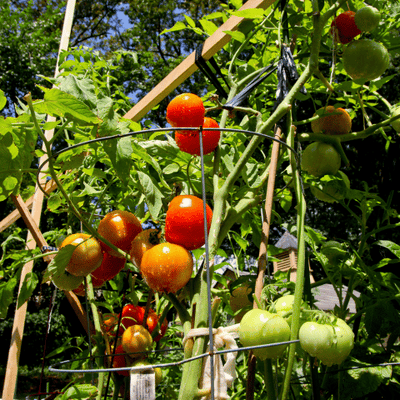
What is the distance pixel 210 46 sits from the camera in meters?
0.95

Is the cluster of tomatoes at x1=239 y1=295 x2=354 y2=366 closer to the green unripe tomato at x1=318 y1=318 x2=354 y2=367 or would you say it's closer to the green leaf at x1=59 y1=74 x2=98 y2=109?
the green unripe tomato at x1=318 y1=318 x2=354 y2=367

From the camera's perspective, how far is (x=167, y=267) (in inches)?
21.2

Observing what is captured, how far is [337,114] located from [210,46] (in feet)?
1.36

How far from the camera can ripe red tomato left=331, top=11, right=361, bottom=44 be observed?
676 mm

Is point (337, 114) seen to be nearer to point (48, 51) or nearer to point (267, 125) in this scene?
point (267, 125)

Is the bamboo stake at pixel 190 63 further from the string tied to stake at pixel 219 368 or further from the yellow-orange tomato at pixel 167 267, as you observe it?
the string tied to stake at pixel 219 368

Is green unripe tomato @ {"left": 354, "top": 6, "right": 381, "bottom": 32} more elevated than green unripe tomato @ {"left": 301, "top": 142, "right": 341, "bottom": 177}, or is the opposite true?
green unripe tomato @ {"left": 354, "top": 6, "right": 381, "bottom": 32}

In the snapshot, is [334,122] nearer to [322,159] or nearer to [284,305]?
[322,159]

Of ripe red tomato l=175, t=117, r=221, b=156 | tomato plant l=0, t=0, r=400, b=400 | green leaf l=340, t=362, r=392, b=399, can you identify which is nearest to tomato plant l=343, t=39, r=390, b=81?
tomato plant l=0, t=0, r=400, b=400

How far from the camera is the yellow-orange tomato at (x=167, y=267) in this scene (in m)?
0.54

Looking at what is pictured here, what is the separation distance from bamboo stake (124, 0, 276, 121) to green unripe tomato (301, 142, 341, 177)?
32 cm

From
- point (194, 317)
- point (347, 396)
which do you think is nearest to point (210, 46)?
point (194, 317)

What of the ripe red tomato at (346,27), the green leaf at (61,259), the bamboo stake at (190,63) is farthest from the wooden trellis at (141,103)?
the green leaf at (61,259)

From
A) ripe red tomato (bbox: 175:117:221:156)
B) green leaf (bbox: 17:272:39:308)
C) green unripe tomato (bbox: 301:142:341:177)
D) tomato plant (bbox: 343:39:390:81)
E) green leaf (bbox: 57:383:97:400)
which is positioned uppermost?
tomato plant (bbox: 343:39:390:81)
